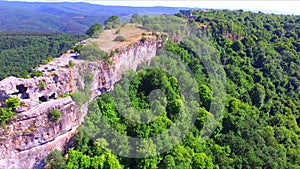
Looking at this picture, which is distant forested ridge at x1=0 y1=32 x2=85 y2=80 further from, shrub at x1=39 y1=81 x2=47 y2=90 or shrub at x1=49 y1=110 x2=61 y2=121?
shrub at x1=49 y1=110 x2=61 y2=121

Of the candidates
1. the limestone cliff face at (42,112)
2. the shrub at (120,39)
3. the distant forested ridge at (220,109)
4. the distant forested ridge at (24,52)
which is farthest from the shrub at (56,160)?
the distant forested ridge at (24,52)

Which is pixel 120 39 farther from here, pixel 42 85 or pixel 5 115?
pixel 5 115

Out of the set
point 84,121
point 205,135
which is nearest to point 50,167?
point 84,121

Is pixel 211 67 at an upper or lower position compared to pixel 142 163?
upper

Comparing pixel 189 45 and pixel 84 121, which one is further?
pixel 189 45

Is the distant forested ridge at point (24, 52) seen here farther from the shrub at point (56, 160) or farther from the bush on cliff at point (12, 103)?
the shrub at point (56, 160)

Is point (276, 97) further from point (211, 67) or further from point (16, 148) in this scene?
point (16, 148)
